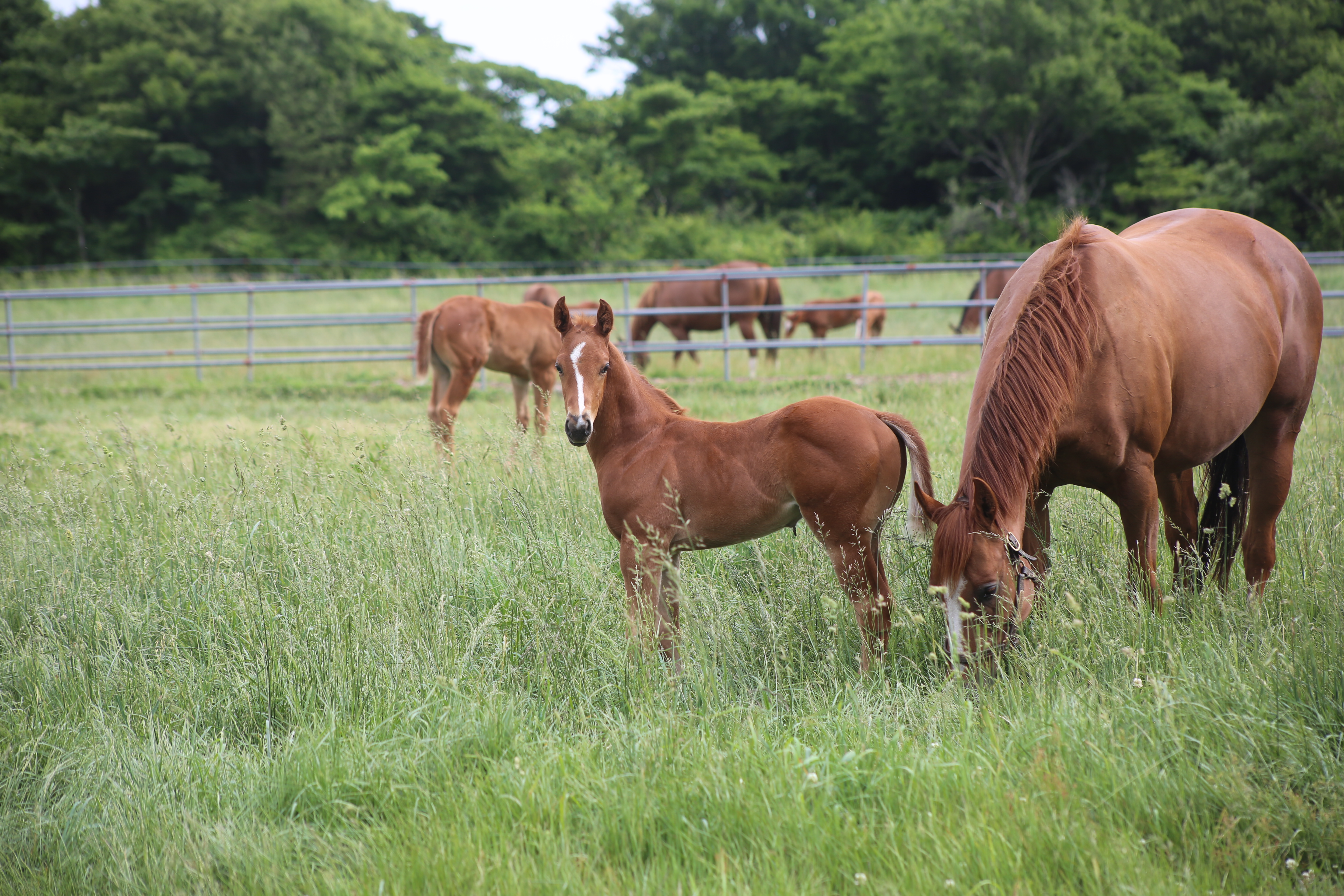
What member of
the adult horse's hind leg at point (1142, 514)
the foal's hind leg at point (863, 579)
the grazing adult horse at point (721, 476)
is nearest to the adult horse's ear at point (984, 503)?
the grazing adult horse at point (721, 476)

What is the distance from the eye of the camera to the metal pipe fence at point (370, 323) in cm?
1060

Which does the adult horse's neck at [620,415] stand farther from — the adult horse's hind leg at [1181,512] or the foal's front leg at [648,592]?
the adult horse's hind leg at [1181,512]

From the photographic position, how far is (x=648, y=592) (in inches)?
134

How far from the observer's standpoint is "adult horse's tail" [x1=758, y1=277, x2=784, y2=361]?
497 inches

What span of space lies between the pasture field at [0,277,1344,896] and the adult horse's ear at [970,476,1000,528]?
400 millimetres

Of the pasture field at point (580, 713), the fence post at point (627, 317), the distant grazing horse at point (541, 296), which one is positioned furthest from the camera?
the distant grazing horse at point (541, 296)

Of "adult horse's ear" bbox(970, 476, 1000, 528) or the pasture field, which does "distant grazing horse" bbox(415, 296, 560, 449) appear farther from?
"adult horse's ear" bbox(970, 476, 1000, 528)

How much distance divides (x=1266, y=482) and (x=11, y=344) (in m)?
14.4

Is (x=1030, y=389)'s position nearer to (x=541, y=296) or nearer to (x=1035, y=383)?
(x=1035, y=383)

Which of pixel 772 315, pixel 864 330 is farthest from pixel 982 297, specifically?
pixel 772 315

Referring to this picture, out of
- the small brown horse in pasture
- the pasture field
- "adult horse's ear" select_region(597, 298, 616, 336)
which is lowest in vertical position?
the pasture field

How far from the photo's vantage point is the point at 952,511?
9.05 ft

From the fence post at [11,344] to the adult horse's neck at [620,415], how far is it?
37.8 ft

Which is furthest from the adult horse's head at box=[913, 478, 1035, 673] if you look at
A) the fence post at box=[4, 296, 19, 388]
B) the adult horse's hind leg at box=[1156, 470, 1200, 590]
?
the fence post at box=[4, 296, 19, 388]
